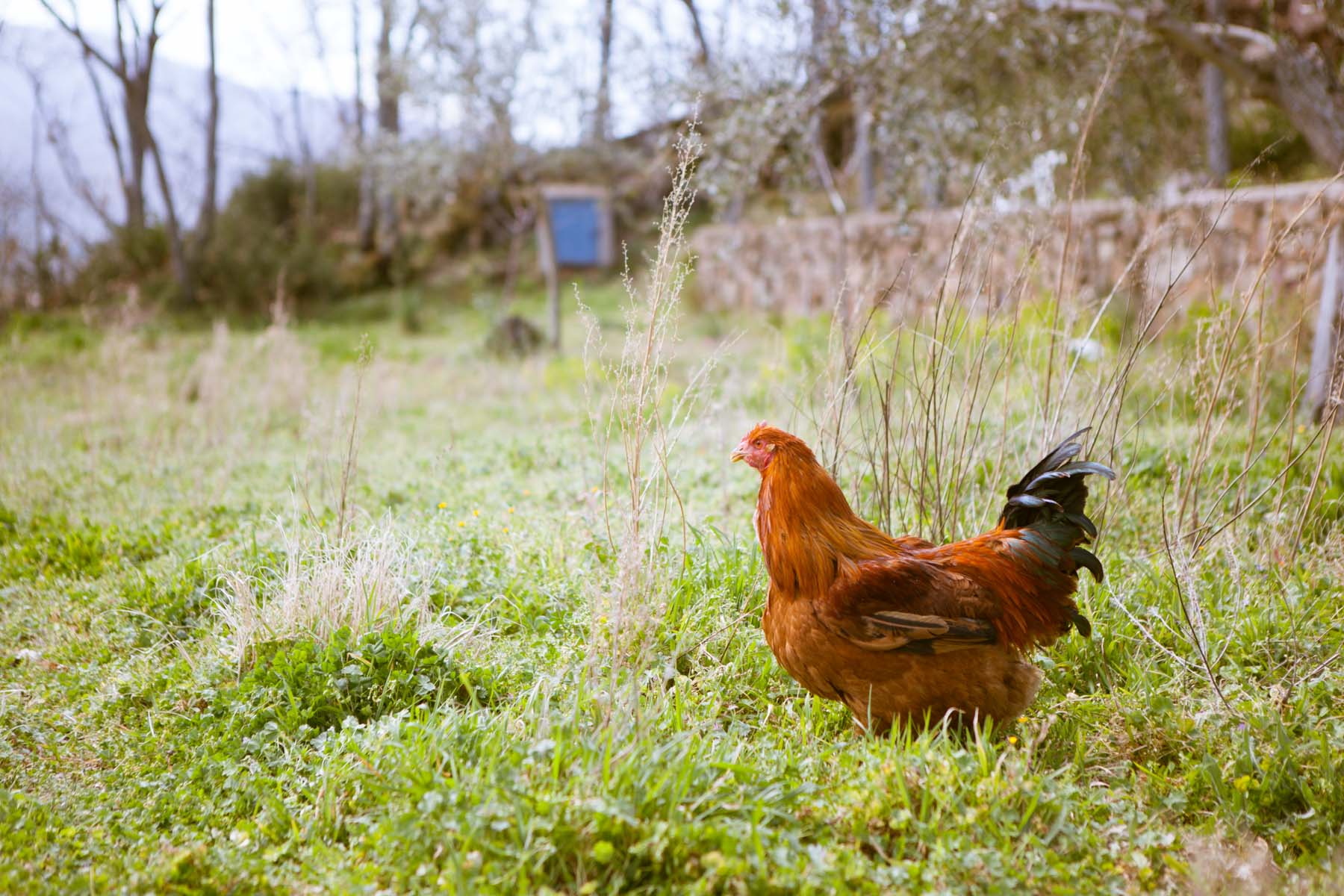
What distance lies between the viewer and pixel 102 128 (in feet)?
70.1

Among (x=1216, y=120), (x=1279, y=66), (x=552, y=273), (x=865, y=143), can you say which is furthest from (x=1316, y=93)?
(x=552, y=273)

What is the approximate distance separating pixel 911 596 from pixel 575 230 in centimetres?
1888

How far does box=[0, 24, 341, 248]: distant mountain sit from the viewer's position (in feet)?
65.0

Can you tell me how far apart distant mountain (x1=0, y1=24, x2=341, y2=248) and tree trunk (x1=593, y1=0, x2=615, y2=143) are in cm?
807

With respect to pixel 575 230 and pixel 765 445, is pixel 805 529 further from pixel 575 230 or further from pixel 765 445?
pixel 575 230

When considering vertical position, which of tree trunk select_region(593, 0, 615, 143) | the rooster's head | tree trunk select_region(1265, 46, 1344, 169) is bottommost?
the rooster's head

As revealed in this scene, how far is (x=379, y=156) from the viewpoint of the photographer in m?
14.2

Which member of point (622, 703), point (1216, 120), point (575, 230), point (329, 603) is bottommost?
point (622, 703)

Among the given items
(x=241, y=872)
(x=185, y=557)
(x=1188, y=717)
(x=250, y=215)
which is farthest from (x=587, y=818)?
(x=250, y=215)

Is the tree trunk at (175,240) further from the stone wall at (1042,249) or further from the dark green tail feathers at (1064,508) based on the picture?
the dark green tail feathers at (1064,508)

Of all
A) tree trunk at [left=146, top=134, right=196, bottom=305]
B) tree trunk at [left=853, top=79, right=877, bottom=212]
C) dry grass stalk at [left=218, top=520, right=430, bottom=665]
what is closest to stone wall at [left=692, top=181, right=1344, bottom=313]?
tree trunk at [left=853, top=79, right=877, bottom=212]

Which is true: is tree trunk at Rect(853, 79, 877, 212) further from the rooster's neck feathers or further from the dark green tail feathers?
the rooster's neck feathers

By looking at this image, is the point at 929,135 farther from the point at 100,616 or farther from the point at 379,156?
the point at 379,156

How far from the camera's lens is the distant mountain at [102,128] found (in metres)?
19.8
